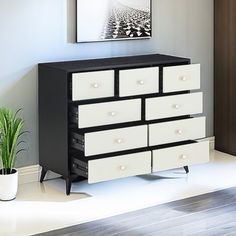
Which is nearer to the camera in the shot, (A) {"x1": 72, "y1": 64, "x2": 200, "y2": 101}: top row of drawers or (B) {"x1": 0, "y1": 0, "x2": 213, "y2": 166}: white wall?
(A) {"x1": 72, "y1": 64, "x2": 200, "y2": 101}: top row of drawers

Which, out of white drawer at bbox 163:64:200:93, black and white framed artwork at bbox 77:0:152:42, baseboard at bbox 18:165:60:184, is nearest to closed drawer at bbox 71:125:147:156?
white drawer at bbox 163:64:200:93

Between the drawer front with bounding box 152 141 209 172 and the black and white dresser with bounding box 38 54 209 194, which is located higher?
the black and white dresser with bounding box 38 54 209 194

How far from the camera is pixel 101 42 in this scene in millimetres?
4512

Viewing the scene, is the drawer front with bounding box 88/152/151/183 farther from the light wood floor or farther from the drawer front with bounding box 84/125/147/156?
the light wood floor

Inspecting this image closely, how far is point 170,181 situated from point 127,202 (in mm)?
554

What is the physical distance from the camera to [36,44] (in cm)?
425

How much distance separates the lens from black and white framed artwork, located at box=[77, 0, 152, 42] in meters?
4.36

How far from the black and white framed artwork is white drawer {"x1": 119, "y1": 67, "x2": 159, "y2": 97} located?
48 cm

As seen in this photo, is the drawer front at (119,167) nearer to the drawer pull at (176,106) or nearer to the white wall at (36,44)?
the drawer pull at (176,106)

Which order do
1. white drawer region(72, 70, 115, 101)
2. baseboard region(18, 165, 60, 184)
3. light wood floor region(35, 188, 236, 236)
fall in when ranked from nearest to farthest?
light wood floor region(35, 188, 236, 236) → white drawer region(72, 70, 115, 101) → baseboard region(18, 165, 60, 184)

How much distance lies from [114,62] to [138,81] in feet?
0.78

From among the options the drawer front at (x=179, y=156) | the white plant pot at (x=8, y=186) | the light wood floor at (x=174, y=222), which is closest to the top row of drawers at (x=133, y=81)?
the drawer front at (x=179, y=156)

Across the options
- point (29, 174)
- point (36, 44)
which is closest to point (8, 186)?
point (29, 174)

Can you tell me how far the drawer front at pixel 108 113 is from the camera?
3953 mm
